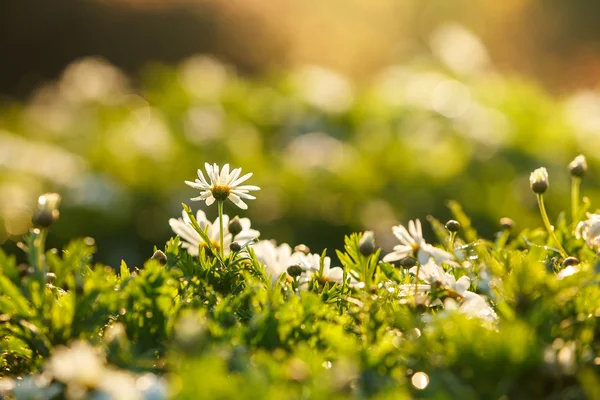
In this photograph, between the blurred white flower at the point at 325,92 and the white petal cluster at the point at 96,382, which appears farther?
the blurred white flower at the point at 325,92

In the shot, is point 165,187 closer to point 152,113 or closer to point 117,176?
point 117,176

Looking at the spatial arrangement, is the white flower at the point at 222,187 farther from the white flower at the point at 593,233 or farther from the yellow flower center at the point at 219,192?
the white flower at the point at 593,233

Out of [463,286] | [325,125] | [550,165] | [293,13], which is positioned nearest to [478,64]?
[325,125]

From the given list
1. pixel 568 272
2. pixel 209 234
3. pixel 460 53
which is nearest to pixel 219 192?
pixel 209 234

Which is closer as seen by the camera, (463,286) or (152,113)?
(463,286)

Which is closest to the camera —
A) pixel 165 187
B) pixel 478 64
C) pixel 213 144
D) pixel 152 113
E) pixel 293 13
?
pixel 165 187

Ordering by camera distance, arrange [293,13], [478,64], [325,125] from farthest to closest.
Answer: [293,13] → [478,64] → [325,125]

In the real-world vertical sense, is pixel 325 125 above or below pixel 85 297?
above

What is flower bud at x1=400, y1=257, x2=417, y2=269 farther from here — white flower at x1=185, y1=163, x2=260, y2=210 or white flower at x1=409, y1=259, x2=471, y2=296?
white flower at x1=185, y1=163, x2=260, y2=210

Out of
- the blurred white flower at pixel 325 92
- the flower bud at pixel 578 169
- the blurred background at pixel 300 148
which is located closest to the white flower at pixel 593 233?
the flower bud at pixel 578 169

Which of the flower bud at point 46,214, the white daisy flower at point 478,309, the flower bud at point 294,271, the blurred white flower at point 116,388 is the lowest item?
the blurred white flower at point 116,388

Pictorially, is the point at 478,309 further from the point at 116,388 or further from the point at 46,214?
the point at 46,214
